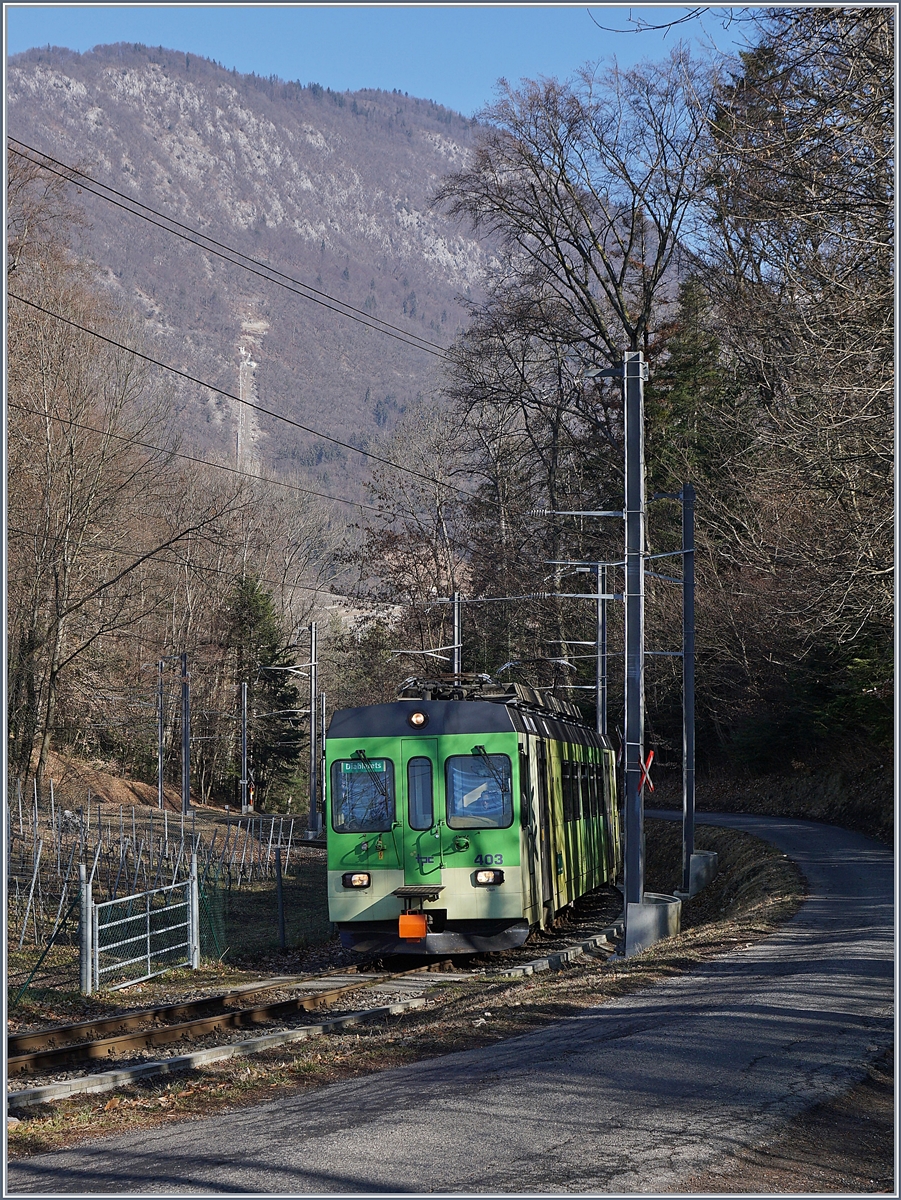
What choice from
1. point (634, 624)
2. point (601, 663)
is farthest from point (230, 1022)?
point (601, 663)

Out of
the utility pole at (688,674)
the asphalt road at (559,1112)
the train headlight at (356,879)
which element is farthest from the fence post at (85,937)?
the utility pole at (688,674)

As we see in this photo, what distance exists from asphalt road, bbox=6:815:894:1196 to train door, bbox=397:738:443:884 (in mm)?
5549

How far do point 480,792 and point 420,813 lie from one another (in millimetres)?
817

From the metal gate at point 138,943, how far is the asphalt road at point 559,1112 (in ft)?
23.9

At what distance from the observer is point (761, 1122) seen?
275 inches

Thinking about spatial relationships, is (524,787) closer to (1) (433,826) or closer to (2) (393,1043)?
(1) (433,826)

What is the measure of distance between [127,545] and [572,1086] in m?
43.2

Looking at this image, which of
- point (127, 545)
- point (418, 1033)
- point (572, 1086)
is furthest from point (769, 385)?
point (127, 545)

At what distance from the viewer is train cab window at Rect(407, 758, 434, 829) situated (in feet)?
54.2

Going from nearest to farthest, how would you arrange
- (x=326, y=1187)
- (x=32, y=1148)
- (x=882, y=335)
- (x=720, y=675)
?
(x=326, y=1187) → (x=32, y=1148) → (x=882, y=335) → (x=720, y=675)

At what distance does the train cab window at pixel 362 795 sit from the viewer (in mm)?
16625

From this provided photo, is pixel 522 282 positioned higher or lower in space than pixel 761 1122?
higher

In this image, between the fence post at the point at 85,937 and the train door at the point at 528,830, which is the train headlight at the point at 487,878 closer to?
the train door at the point at 528,830

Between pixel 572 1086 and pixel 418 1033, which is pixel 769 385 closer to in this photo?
pixel 418 1033
